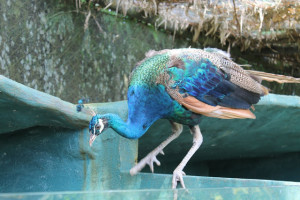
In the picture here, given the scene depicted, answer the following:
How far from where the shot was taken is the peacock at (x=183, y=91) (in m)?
2.80

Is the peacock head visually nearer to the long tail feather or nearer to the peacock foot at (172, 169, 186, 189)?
the peacock foot at (172, 169, 186, 189)

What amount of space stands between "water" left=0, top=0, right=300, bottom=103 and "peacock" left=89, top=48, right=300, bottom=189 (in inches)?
48.2

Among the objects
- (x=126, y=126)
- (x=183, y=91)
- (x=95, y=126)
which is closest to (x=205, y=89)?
(x=183, y=91)

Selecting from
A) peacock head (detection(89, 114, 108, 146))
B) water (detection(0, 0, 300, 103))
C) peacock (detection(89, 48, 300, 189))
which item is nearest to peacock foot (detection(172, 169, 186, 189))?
peacock (detection(89, 48, 300, 189))

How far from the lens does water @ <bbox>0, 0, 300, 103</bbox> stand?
3.62 metres

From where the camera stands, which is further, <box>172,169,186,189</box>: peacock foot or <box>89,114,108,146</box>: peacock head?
<box>172,169,186,189</box>: peacock foot

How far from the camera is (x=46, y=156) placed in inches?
112

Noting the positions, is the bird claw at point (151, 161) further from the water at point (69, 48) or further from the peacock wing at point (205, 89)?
the water at point (69, 48)

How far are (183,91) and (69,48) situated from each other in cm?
172

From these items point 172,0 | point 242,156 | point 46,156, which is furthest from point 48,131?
point 242,156

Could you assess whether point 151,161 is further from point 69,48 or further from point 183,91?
point 69,48

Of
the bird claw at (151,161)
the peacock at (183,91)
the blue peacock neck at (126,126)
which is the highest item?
the peacock at (183,91)

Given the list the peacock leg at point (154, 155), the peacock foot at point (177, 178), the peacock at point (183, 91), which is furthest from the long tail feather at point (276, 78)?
the peacock foot at point (177, 178)

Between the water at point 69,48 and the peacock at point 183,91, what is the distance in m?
1.22
